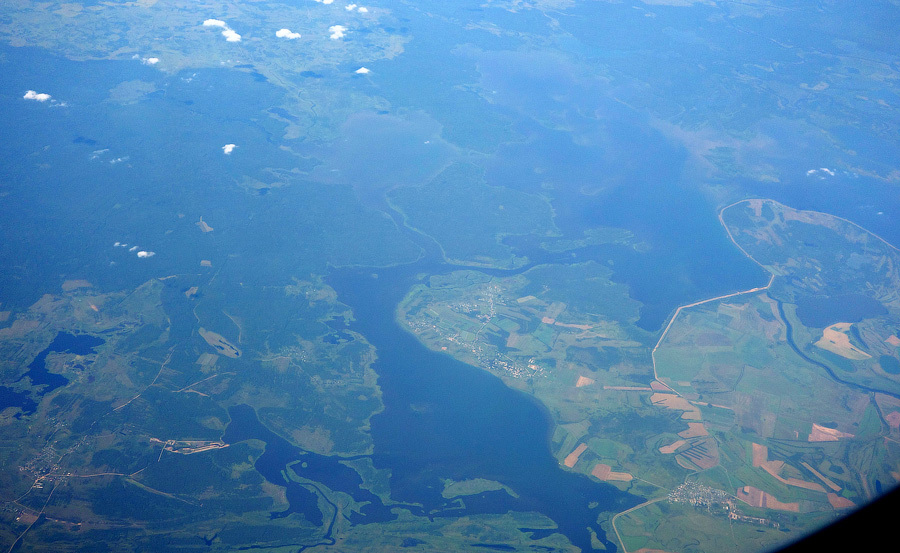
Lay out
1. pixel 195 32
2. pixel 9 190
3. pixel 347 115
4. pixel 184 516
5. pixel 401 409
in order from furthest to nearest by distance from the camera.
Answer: pixel 195 32 < pixel 347 115 < pixel 9 190 < pixel 401 409 < pixel 184 516

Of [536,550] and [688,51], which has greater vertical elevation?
[688,51]

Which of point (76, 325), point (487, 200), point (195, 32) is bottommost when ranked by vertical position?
point (76, 325)

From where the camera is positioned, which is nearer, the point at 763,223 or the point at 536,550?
the point at 536,550

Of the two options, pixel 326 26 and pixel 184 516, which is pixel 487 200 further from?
pixel 326 26

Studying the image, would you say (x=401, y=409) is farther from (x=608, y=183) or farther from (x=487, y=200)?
(x=608, y=183)

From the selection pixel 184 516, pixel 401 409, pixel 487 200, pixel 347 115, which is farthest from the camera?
pixel 347 115

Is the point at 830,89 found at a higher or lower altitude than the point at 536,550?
higher

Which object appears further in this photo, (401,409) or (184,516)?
(401,409)

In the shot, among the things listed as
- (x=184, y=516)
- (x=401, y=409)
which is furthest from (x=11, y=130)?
(x=401, y=409)

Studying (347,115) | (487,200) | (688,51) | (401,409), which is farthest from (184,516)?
(688,51)
